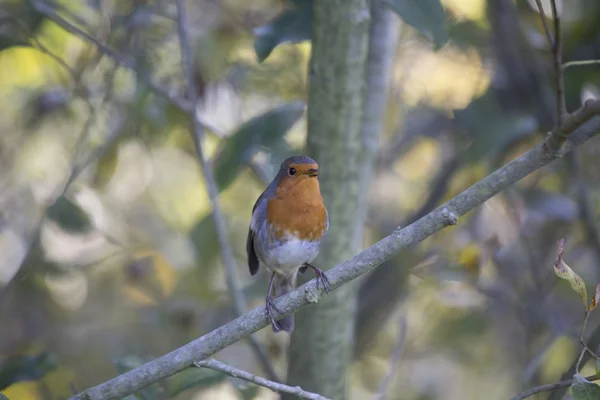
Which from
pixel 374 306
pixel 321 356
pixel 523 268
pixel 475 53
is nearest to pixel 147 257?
pixel 374 306

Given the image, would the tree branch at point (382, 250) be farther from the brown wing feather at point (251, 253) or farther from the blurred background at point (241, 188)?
the brown wing feather at point (251, 253)

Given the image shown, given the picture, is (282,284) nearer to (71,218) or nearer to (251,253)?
(251,253)

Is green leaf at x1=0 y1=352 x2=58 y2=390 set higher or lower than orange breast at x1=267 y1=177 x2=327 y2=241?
lower

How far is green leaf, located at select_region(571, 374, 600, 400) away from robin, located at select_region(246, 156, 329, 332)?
4.14 ft

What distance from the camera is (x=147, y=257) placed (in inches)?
179

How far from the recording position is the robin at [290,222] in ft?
10.4

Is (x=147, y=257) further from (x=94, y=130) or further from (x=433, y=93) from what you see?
(x=433, y=93)

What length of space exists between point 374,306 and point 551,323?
1.12m

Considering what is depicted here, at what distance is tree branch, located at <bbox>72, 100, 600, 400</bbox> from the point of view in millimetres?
2027

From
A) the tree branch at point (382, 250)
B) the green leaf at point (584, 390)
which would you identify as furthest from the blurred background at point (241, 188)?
the green leaf at point (584, 390)

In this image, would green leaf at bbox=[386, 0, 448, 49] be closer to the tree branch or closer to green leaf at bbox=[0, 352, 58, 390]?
the tree branch

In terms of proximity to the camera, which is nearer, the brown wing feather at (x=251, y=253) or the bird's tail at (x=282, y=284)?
the brown wing feather at (x=251, y=253)

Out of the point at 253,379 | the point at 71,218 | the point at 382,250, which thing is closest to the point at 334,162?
the point at 382,250

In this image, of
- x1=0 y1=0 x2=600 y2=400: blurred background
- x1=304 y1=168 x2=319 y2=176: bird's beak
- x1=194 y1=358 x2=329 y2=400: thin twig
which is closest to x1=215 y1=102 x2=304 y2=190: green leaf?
x1=0 y1=0 x2=600 y2=400: blurred background
